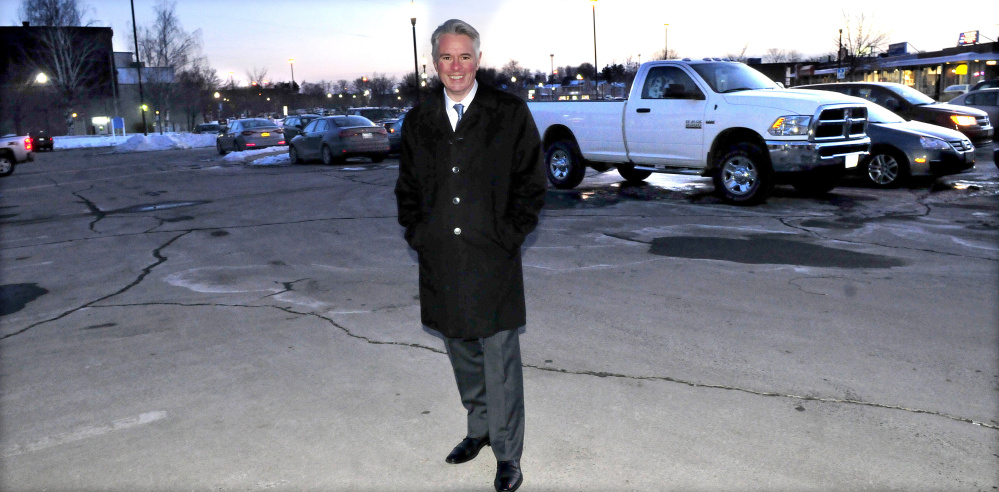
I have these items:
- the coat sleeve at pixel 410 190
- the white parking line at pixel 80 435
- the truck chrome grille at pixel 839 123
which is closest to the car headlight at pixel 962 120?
the truck chrome grille at pixel 839 123

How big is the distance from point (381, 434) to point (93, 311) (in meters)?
3.78

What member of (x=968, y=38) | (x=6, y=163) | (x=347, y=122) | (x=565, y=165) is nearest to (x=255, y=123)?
(x=6, y=163)

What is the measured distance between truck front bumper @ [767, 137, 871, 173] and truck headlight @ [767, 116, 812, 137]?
0.41 feet

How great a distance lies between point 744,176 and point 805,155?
870 millimetres

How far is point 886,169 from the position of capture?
42.2 ft

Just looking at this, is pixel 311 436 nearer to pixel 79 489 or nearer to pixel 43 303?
pixel 79 489

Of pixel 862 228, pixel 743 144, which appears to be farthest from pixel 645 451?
pixel 743 144

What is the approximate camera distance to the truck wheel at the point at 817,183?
1112 centimetres

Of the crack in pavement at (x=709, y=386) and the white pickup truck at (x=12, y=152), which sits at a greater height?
the white pickup truck at (x=12, y=152)

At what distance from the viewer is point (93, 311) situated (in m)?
6.40

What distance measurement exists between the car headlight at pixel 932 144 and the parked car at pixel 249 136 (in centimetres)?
2380

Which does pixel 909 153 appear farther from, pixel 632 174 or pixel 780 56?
pixel 780 56

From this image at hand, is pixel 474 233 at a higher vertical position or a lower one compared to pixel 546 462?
higher

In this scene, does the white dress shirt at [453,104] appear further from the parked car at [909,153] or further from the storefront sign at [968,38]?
the storefront sign at [968,38]
